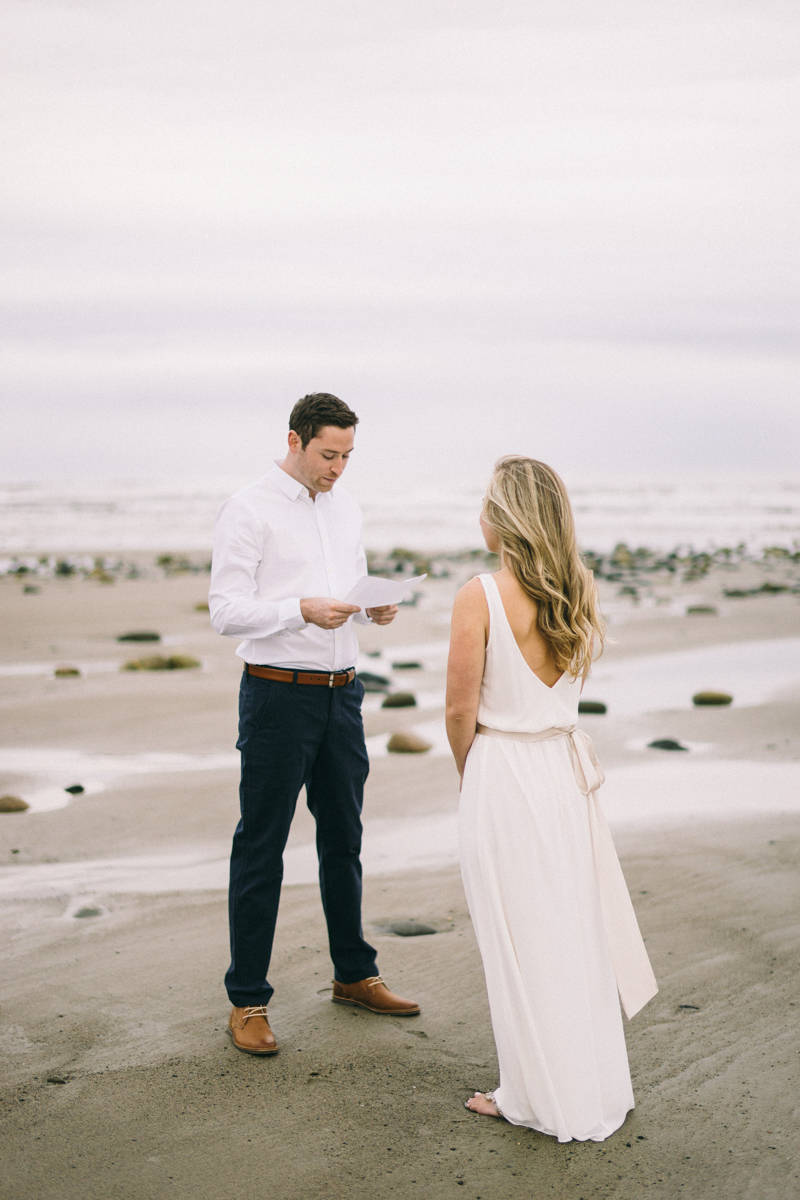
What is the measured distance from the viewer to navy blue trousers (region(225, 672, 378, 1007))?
392 centimetres

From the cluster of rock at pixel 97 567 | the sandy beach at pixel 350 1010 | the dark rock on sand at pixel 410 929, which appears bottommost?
A: the dark rock on sand at pixel 410 929

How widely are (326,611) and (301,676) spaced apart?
1.22 feet

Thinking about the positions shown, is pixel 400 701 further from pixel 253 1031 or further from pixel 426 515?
pixel 426 515

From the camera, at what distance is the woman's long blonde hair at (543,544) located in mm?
3250

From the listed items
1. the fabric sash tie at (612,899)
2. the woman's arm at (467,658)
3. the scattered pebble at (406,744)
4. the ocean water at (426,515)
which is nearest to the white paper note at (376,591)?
the woman's arm at (467,658)

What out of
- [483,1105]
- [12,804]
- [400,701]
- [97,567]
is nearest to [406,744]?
[400,701]

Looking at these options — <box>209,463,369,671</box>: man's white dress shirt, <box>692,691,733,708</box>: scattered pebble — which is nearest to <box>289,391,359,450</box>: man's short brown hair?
<box>209,463,369,671</box>: man's white dress shirt

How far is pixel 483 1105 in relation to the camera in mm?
3465

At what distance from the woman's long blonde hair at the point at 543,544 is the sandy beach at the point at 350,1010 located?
898 mm

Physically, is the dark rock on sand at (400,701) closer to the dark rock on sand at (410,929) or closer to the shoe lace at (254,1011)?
the dark rock on sand at (410,929)

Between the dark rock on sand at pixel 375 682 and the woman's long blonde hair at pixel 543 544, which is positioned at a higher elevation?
the woman's long blonde hair at pixel 543 544

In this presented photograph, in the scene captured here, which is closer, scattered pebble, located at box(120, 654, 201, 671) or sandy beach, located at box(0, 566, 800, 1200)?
sandy beach, located at box(0, 566, 800, 1200)

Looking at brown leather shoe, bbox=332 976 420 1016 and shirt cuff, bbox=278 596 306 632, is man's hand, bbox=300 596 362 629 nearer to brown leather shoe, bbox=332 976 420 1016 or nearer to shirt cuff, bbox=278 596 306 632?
shirt cuff, bbox=278 596 306 632

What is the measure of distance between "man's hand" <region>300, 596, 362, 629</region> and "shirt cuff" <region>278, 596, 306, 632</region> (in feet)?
0.09
